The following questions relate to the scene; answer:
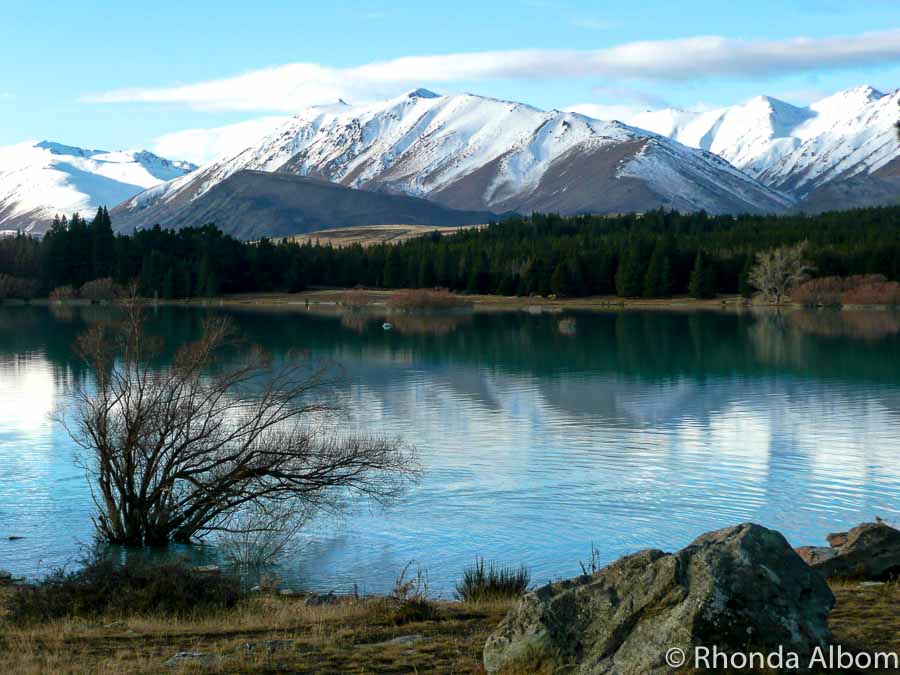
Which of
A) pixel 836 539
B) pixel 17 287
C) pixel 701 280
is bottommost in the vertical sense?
pixel 836 539

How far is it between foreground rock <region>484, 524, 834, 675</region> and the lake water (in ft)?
30.5

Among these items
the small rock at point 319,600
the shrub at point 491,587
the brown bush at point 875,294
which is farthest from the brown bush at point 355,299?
the small rock at point 319,600

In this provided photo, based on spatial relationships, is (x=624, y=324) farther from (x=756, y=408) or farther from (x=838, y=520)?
(x=838, y=520)

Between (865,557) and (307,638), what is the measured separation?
9.28m

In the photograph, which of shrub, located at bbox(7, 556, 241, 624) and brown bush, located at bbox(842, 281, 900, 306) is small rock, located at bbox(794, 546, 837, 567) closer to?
shrub, located at bbox(7, 556, 241, 624)

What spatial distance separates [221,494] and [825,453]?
63.2ft

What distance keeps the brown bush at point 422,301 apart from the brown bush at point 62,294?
49737mm

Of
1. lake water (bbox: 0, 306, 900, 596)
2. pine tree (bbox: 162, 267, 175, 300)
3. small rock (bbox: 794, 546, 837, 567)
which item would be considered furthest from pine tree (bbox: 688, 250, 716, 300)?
small rock (bbox: 794, 546, 837, 567)

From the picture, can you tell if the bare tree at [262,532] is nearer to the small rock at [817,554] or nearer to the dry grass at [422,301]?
the small rock at [817,554]

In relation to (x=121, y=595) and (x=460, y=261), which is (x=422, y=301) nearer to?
(x=460, y=261)

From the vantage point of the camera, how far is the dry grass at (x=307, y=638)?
10773mm

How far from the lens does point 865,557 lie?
54.2 ft

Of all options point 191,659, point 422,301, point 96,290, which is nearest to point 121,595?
point 191,659

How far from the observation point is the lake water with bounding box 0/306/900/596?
2248cm
